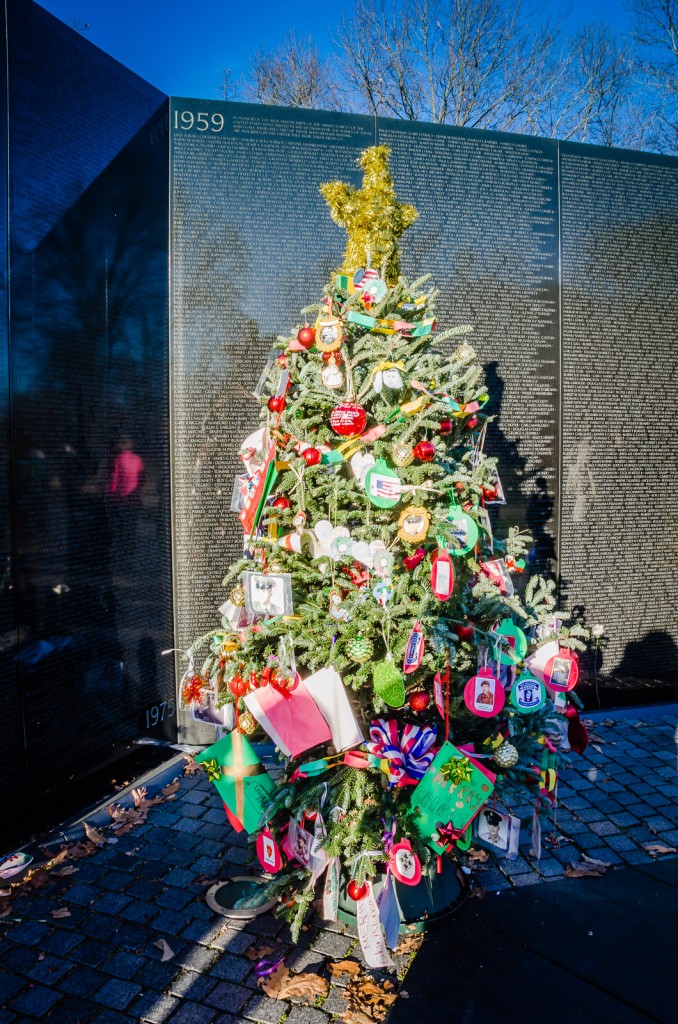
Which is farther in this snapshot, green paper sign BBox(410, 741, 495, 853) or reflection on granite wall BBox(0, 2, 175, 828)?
reflection on granite wall BBox(0, 2, 175, 828)

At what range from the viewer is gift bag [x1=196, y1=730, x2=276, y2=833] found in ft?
12.8

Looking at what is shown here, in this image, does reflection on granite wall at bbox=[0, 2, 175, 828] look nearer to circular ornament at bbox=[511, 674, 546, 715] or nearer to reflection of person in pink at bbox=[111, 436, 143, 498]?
reflection of person in pink at bbox=[111, 436, 143, 498]

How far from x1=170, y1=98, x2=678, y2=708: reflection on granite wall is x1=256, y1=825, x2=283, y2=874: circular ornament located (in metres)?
2.68

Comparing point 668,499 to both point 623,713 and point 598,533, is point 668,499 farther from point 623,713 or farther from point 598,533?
point 623,713

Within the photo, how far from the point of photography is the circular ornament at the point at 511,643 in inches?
151

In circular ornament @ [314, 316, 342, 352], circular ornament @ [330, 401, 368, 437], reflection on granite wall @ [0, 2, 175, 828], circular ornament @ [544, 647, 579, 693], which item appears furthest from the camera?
reflection on granite wall @ [0, 2, 175, 828]

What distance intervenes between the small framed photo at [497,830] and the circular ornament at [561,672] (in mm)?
786

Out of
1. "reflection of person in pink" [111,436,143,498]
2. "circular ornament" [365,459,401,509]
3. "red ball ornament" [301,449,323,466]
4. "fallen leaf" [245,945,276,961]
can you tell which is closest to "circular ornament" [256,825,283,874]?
"fallen leaf" [245,945,276,961]

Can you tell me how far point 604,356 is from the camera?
721 centimetres

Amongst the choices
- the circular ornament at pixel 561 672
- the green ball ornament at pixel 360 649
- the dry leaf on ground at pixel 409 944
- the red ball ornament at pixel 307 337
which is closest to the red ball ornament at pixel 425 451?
the red ball ornament at pixel 307 337

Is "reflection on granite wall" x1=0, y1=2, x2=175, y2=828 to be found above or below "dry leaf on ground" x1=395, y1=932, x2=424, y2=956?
above

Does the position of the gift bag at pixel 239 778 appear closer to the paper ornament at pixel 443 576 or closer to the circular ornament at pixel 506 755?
the circular ornament at pixel 506 755

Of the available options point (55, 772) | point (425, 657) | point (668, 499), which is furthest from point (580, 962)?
point (668, 499)

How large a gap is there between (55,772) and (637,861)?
13.6ft
